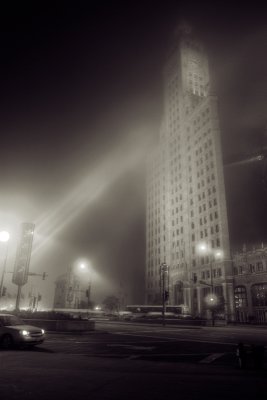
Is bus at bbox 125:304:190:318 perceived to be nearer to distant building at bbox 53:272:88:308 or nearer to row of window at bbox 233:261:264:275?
row of window at bbox 233:261:264:275

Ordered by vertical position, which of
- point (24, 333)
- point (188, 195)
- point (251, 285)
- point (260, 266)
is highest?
point (188, 195)

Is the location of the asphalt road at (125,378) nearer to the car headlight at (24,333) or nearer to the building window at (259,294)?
the car headlight at (24,333)

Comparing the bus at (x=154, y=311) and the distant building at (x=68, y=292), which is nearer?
the bus at (x=154, y=311)

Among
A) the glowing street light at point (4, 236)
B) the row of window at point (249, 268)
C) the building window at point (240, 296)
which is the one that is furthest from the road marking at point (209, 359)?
the building window at point (240, 296)

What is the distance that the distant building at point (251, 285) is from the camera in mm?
→ 65938

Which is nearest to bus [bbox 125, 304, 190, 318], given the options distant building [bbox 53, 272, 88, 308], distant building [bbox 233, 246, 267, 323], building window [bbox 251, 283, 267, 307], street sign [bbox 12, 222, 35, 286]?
distant building [bbox 233, 246, 267, 323]

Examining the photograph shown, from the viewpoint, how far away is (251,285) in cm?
6844

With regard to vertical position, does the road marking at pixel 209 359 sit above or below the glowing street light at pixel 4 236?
below

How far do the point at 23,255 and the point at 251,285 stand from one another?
5304cm

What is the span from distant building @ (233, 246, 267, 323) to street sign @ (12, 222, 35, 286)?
5062 centimetres

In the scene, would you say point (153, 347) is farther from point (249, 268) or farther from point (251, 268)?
point (249, 268)

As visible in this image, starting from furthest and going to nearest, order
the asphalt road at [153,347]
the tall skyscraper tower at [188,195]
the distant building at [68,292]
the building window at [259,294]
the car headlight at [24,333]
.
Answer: the distant building at [68,292]
the tall skyscraper tower at [188,195]
the building window at [259,294]
the car headlight at [24,333]
the asphalt road at [153,347]

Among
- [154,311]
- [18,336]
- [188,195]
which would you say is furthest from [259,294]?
[18,336]

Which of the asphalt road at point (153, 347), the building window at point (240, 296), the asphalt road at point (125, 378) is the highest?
the building window at point (240, 296)
